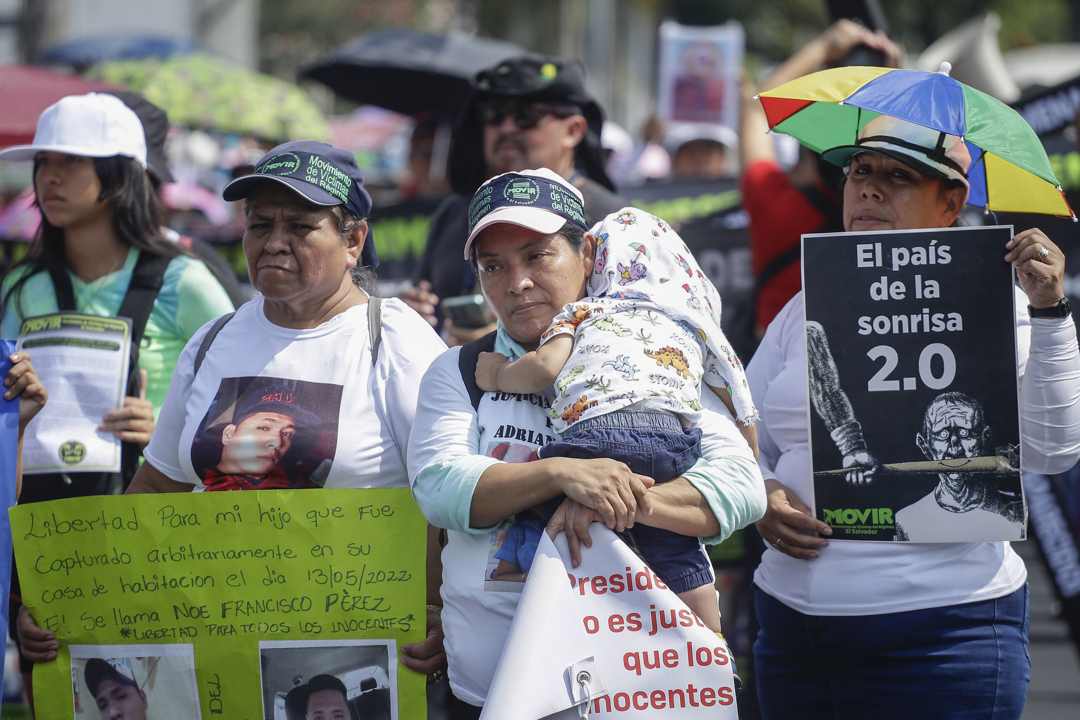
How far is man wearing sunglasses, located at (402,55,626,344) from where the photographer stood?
4195 mm

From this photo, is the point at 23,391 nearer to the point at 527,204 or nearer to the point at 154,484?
the point at 154,484

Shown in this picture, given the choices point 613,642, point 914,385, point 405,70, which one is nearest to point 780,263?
point 914,385

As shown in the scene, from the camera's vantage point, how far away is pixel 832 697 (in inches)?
111

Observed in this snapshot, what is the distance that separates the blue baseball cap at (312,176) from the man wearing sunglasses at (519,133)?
1.12 meters

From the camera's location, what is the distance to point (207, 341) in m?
3.06

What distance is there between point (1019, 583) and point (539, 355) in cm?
139

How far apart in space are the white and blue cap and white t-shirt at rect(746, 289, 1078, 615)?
2.31 ft

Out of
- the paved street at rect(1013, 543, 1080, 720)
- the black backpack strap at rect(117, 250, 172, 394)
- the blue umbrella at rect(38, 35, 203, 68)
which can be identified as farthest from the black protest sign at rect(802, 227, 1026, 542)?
the blue umbrella at rect(38, 35, 203, 68)

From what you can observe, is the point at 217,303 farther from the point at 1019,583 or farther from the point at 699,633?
the point at 1019,583

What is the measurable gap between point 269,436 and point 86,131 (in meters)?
1.58

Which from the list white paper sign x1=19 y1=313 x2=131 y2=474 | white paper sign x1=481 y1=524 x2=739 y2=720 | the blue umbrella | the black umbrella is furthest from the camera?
the blue umbrella

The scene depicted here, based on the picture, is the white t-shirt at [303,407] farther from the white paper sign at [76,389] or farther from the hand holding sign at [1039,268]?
the hand holding sign at [1039,268]

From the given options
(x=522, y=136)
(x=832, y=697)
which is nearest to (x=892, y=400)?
(x=832, y=697)

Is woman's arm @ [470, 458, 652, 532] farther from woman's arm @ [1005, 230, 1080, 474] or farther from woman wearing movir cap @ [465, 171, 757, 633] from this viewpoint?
woman's arm @ [1005, 230, 1080, 474]
